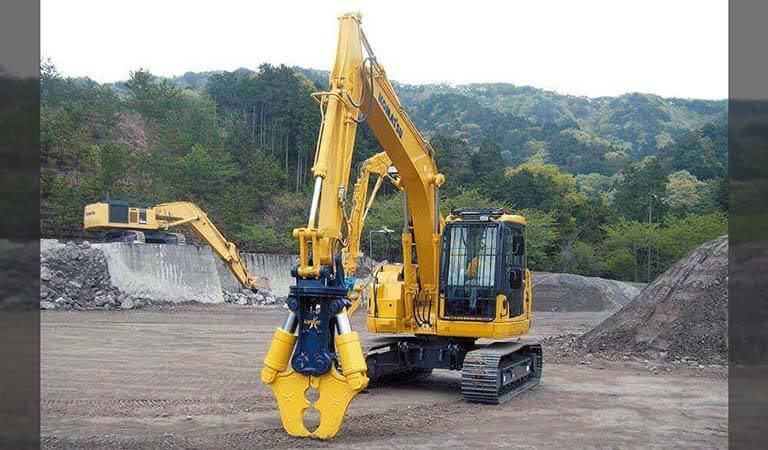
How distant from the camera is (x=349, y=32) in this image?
9.46 meters

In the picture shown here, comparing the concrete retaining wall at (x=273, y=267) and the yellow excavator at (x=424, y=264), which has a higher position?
the yellow excavator at (x=424, y=264)

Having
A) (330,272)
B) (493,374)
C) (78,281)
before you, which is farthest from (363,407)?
(78,281)

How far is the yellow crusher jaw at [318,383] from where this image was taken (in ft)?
24.3

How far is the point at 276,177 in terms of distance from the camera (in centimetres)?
5641

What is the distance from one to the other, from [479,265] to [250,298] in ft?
75.3

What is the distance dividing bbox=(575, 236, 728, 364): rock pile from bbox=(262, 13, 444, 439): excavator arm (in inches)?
344

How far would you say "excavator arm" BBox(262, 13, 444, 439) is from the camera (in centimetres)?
759

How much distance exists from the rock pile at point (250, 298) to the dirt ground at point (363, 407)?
14.8 metres

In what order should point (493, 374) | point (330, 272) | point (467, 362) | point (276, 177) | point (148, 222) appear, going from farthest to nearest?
point (276, 177) < point (148, 222) < point (467, 362) < point (493, 374) < point (330, 272)

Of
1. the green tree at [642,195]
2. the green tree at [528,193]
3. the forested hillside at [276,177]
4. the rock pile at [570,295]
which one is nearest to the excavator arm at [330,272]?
the rock pile at [570,295]

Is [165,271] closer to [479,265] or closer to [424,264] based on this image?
[424,264]

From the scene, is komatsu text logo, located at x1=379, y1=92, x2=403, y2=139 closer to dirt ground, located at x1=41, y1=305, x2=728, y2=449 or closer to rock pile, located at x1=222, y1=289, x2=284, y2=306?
dirt ground, located at x1=41, y1=305, x2=728, y2=449

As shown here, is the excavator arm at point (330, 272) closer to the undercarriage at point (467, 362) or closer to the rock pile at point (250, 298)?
the undercarriage at point (467, 362)

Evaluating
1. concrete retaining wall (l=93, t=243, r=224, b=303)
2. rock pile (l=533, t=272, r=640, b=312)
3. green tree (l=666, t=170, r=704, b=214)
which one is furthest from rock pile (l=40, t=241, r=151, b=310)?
green tree (l=666, t=170, r=704, b=214)
